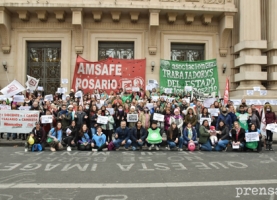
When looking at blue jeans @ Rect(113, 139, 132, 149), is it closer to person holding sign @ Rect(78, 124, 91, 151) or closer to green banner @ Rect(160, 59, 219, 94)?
person holding sign @ Rect(78, 124, 91, 151)

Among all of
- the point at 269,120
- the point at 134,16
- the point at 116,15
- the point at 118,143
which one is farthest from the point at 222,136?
the point at 116,15

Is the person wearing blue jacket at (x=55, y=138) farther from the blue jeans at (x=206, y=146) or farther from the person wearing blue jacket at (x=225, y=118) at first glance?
the person wearing blue jacket at (x=225, y=118)

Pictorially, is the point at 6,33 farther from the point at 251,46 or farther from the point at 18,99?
the point at 251,46

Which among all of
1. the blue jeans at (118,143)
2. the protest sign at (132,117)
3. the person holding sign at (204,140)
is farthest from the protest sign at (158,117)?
the person holding sign at (204,140)

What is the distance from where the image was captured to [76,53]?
19.0 meters

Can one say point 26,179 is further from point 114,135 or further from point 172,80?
point 172,80

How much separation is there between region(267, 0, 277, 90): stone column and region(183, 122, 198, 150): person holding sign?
7.86 metres

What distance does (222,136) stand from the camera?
40.8 ft

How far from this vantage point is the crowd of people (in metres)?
12.1

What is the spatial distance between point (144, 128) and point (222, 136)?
9.56ft

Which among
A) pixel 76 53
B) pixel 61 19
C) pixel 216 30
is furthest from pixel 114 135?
pixel 216 30

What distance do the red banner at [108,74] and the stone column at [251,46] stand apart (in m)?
5.46

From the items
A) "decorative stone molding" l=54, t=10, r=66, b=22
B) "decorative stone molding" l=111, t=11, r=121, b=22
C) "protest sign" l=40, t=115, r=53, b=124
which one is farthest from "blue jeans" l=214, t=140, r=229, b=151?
"decorative stone molding" l=54, t=10, r=66, b=22

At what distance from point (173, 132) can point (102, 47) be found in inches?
353
